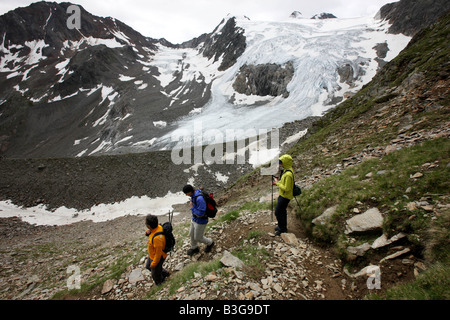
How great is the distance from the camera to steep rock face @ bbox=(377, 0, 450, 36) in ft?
246

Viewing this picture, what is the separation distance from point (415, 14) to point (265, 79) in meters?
63.3

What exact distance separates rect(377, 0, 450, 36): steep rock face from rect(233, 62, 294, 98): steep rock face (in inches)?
1893

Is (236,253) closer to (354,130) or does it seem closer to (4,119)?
(354,130)

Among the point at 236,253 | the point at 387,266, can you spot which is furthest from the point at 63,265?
the point at 387,266

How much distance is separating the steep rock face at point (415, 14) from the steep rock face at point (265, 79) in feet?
158

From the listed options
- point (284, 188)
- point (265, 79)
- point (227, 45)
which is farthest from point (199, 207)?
point (227, 45)

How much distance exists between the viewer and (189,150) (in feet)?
137

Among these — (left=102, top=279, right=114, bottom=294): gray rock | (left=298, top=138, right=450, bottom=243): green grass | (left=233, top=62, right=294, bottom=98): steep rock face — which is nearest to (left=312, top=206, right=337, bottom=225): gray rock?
(left=298, top=138, right=450, bottom=243): green grass

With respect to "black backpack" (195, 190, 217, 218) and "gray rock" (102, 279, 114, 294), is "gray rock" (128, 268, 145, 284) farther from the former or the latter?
"black backpack" (195, 190, 217, 218)

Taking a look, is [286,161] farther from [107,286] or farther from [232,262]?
[107,286]

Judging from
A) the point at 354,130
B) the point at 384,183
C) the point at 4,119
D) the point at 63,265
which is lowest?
the point at 63,265

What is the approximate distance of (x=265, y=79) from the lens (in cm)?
8106
